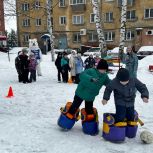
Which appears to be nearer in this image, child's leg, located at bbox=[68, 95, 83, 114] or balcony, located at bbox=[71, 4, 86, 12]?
child's leg, located at bbox=[68, 95, 83, 114]

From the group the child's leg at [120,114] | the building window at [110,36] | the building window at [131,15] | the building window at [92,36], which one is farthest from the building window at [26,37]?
the child's leg at [120,114]

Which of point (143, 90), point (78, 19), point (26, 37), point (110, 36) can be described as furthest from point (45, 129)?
point (26, 37)

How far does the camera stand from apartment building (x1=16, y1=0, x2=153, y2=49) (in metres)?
39.5

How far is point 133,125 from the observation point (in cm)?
624

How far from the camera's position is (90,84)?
6359 millimetres

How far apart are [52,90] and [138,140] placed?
20.6 feet

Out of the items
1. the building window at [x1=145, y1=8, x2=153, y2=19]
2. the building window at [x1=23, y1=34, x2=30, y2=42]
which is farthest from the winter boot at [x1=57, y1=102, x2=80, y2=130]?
the building window at [x1=23, y1=34, x2=30, y2=42]

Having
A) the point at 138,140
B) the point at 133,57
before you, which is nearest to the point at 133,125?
the point at 138,140

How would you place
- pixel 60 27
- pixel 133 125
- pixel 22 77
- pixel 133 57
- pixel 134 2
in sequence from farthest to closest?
pixel 60 27, pixel 134 2, pixel 22 77, pixel 133 57, pixel 133 125

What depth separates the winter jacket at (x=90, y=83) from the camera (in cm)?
633

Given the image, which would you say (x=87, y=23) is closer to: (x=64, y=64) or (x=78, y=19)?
(x=78, y=19)

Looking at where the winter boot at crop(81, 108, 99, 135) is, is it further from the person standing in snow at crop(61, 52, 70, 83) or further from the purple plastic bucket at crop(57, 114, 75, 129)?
the person standing in snow at crop(61, 52, 70, 83)

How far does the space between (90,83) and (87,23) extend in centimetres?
3792

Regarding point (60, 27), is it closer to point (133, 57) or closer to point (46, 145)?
point (133, 57)
